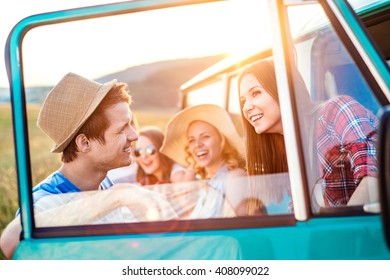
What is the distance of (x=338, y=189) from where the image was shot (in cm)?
215

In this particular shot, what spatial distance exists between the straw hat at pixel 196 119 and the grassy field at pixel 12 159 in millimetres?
541

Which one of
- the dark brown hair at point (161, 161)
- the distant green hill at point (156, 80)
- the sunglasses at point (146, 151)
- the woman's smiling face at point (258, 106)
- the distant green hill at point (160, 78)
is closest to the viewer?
the distant green hill at point (156, 80)

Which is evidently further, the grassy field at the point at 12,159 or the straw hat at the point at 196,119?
the straw hat at the point at 196,119

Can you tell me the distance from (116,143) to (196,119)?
412 mm

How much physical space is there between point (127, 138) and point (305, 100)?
731 millimetres

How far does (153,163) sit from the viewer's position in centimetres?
302

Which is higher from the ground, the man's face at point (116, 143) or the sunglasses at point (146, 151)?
the sunglasses at point (146, 151)

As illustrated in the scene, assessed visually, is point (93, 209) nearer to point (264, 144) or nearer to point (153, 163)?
point (264, 144)

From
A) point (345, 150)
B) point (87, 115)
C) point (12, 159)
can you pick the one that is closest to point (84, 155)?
point (87, 115)

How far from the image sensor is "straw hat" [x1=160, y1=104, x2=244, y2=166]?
2.49 meters

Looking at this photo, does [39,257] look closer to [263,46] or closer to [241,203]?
[241,203]

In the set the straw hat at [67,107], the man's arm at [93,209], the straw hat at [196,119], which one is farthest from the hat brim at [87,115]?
the straw hat at [196,119]

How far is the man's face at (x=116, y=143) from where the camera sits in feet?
7.29

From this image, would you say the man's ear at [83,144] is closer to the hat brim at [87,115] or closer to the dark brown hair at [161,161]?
the hat brim at [87,115]
